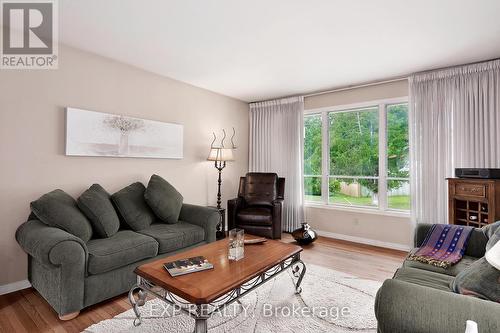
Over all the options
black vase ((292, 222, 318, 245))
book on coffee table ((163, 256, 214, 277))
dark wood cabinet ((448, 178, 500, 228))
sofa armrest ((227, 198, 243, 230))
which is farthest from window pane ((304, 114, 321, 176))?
book on coffee table ((163, 256, 214, 277))

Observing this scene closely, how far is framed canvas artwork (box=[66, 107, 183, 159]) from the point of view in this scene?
299cm

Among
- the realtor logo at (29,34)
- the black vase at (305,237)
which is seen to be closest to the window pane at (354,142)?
the black vase at (305,237)

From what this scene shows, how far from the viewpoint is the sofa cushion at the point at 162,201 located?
321 cm

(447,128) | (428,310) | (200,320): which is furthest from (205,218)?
(447,128)

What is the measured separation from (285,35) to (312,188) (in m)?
2.97

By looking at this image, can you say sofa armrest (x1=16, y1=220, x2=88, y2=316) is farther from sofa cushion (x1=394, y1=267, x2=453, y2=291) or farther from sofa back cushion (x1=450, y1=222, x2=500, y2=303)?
sofa back cushion (x1=450, y1=222, x2=500, y2=303)

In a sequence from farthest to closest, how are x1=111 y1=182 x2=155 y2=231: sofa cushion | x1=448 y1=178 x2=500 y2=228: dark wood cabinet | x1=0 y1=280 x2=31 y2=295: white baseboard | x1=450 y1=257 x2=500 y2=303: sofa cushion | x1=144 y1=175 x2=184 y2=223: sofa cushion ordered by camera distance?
x1=144 y1=175 x2=184 y2=223: sofa cushion, x1=111 y1=182 x2=155 y2=231: sofa cushion, x1=448 y1=178 x2=500 y2=228: dark wood cabinet, x1=0 y1=280 x2=31 y2=295: white baseboard, x1=450 y1=257 x2=500 y2=303: sofa cushion

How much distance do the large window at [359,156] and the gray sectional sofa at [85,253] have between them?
2.67 metres

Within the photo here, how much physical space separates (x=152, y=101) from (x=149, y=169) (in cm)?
97

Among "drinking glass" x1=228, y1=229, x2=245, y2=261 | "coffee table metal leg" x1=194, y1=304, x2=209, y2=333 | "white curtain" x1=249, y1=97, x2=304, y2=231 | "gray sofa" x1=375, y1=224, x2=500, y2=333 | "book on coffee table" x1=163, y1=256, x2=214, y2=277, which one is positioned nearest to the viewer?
"gray sofa" x1=375, y1=224, x2=500, y2=333

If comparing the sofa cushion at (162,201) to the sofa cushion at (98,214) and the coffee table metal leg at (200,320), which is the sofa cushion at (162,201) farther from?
the coffee table metal leg at (200,320)

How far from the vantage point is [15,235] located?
2520 millimetres

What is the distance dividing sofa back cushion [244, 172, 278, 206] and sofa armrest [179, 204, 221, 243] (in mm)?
1394

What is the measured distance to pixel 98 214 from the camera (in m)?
2.59
